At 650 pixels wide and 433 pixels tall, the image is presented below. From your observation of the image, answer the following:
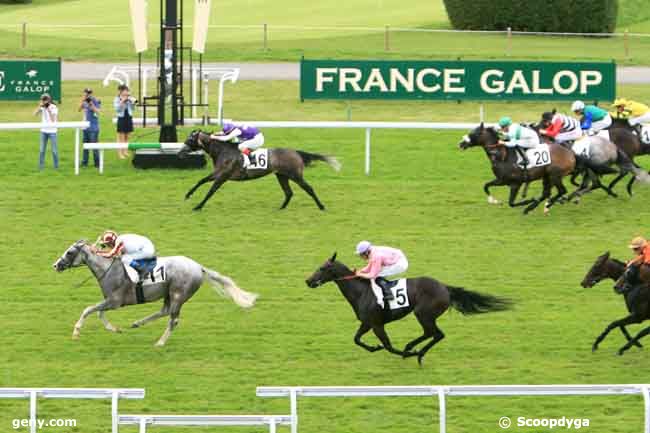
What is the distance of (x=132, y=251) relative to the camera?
14297 mm

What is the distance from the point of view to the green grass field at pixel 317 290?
519 inches

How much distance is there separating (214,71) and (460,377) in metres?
14.0

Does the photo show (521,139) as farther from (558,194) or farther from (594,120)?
(594,120)

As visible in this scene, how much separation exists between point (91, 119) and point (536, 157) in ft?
21.1

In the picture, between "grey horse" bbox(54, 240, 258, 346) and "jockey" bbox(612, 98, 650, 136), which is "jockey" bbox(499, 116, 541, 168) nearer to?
"jockey" bbox(612, 98, 650, 136)

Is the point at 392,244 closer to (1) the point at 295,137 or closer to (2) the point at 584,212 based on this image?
(2) the point at 584,212

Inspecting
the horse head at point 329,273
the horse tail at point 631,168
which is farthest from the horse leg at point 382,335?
the horse tail at point 631,168

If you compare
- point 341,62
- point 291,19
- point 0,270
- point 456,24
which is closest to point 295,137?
point 341,62

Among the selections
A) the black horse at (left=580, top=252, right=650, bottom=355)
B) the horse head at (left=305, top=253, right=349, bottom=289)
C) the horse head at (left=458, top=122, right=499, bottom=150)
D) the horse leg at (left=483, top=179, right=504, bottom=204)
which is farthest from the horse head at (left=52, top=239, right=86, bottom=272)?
the horse head at (left=458, top=122, right=499, bottom=150)

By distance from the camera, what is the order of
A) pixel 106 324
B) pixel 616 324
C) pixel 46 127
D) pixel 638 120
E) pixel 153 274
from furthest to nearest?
1. pixel 46 127
2. pixel 638 120
3. pixel 106 324
4. pixel 153 274
5. pixel 616 324

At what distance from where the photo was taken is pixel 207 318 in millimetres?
15586

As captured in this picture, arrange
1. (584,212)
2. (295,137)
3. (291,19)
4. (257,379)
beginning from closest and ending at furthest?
(257,379) < (584,212) < (295,137) < (291,19)

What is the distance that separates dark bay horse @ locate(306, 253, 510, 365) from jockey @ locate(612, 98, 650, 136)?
7.90 metres

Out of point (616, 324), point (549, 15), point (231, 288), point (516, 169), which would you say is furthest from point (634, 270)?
point (549, 15)
